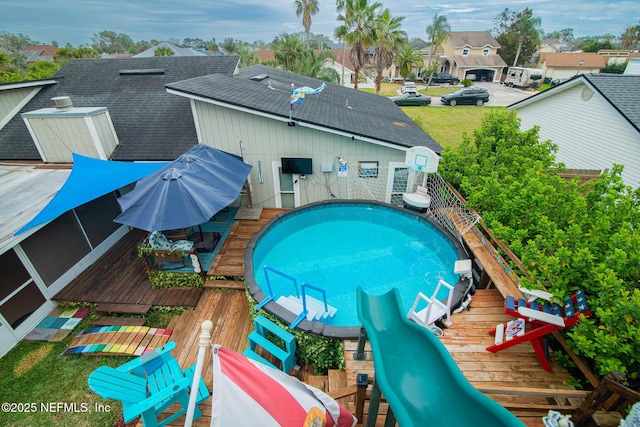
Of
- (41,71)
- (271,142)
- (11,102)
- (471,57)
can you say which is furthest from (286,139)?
(471,57)

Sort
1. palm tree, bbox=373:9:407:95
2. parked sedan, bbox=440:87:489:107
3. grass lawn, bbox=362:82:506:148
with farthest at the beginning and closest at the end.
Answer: parked sedan, bbox=440:87:489:107
palm tree, bbox=373:9:407:95
grass lawn, bbox=362:82:506:148

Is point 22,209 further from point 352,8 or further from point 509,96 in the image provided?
point 509,96

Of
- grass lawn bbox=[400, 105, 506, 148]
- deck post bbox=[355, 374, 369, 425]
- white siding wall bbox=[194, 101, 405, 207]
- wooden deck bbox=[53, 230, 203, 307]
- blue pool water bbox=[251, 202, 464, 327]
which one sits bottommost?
blue pool water bbox=[251, 202, 464, 327]

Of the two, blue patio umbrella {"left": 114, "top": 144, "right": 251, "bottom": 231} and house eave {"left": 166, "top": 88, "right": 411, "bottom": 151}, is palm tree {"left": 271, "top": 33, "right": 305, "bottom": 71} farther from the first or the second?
blue patio umbrella {"left": 114, "top": 144, "right": 251, "bottom": 231}

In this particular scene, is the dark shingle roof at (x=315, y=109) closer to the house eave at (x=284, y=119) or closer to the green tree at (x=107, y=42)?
the house eave at (x=284, y=119)

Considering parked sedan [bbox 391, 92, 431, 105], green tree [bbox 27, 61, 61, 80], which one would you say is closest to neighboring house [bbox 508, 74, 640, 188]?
parked sedan [bbox 391, 92, 431, 105]

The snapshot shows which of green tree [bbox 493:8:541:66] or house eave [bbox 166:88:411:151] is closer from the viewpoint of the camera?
house eave [bbox 166:88:411:151]

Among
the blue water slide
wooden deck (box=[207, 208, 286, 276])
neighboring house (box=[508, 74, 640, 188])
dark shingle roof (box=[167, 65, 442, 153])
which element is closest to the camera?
the blue water slide
